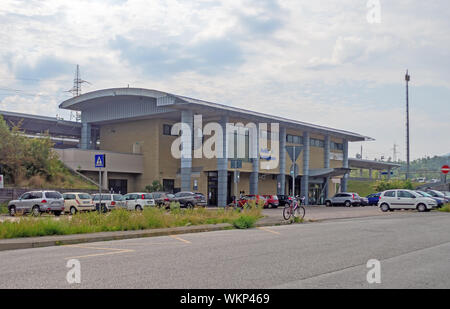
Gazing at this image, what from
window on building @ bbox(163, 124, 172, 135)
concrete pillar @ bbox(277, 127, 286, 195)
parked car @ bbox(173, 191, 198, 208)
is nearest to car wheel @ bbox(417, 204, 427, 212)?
parked car @ bbox(173, 191, 198, 208)

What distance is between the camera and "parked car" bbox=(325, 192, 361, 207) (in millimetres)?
55906

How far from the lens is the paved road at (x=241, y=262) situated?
8531mm

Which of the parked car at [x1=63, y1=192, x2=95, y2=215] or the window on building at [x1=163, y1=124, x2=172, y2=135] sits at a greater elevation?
the window on building at [x1=163, y1=124, x2=172, y2=135]

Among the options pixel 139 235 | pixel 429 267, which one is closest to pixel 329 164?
pixel 139 235

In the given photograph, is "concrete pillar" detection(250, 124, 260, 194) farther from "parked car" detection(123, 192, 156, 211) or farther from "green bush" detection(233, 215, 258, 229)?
"green bush" detection(233, 215, 258, 229)

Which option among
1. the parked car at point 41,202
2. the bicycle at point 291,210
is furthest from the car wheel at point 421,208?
the parked car at point 41,202

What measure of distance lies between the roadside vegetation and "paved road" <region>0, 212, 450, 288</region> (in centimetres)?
2723

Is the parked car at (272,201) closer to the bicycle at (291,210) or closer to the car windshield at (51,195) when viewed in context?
the car windshield at (51,195)

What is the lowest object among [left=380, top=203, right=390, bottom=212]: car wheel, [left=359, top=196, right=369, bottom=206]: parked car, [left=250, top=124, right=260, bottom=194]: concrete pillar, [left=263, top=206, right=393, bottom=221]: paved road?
[left=359, top=196, right=369, bottom=206]: parked car

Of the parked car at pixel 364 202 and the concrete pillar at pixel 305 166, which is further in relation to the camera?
the concrete pillar at pixel 305 166

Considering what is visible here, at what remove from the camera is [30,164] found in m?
41.3

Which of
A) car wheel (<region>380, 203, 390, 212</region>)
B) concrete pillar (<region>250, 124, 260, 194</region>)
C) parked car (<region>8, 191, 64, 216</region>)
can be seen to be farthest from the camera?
concrete pillar (<region>250, 124, 260, 194</region>)

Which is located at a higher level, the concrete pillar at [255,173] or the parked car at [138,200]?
the concrete pillar at [255,173]

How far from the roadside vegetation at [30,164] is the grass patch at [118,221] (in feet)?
67.2
